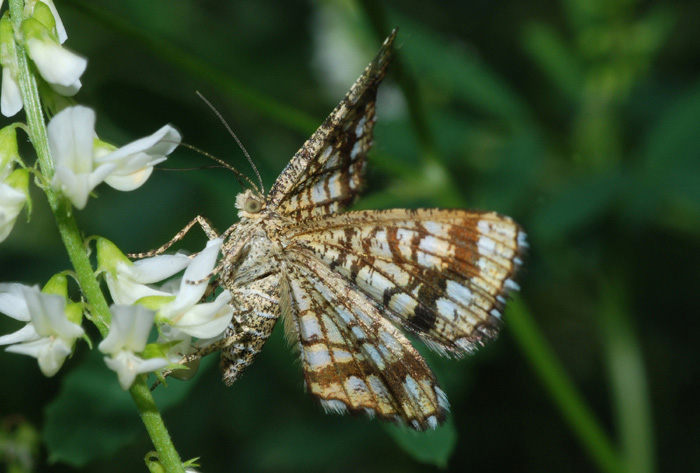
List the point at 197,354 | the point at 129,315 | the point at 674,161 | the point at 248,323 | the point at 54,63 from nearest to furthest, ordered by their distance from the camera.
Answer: the point at 129,315, the point at 54,63, the point at 197,354, the point at 248,323, the point at 674,161

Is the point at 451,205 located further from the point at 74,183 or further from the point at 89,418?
the point at 74,183

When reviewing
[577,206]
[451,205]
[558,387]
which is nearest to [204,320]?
[451,205]

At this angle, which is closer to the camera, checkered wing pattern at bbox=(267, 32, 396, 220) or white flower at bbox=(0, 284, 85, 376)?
white flower at bbox=(0, 284, 85, 376)

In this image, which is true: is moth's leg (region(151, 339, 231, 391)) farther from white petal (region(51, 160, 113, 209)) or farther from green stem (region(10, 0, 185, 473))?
white petal (region(51, 160, 113, 209))

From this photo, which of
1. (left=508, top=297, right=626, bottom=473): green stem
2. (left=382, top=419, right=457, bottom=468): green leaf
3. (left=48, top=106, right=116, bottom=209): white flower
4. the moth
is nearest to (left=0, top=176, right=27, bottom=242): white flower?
(left=48, top=106, right=116, bottom=209): white flower

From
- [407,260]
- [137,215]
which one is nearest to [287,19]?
[137,215]

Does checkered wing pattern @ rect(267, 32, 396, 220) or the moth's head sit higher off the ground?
checkered wing pattern @ rect(267, 32, 396, 220)

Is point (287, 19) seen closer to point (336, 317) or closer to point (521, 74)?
point (521, 74)
